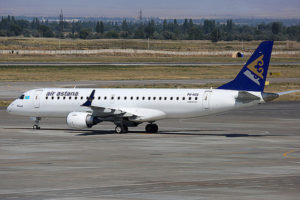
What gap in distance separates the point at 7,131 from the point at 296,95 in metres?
50.1

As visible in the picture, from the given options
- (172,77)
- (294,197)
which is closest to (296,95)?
(172,77)

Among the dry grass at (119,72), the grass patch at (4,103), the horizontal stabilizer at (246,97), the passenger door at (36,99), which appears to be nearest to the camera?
the horizontal stabilizer at (246,97)

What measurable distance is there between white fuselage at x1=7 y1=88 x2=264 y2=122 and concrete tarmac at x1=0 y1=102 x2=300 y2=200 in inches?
64.8

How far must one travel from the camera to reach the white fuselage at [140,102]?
4816 cm

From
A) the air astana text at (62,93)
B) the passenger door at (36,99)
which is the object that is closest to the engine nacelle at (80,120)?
the air astana text at (62,93)

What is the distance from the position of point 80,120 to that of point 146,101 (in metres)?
5.08

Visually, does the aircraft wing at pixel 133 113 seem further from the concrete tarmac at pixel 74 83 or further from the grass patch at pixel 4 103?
the concrete tarmac at pixel 74 83

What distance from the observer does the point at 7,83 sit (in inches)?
4242

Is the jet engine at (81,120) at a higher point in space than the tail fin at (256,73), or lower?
lower

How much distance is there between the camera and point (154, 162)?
3428 cm

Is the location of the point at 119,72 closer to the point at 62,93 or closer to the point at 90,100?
the point at 62,93

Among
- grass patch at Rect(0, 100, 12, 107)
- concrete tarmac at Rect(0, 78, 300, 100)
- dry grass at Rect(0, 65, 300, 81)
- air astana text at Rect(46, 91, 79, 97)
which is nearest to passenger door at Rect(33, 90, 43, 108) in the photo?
air astana text at Rect(46, 91, 79, 97)

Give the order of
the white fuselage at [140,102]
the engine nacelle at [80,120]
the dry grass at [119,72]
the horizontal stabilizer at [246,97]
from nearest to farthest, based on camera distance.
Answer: the horizontal stabilizer at [246,97] < the white fuselage at [140,102] < the engine nacelle at [80,120] < the dry grass at [119,72]

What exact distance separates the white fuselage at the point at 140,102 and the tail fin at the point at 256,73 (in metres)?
0.75
